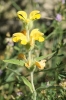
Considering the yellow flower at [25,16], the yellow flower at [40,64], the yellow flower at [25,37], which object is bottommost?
the yellow flower at [40,64]

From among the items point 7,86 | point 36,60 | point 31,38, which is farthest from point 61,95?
point 7,86

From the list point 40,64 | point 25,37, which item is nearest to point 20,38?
point 25,37

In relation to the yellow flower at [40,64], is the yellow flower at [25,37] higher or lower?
higher

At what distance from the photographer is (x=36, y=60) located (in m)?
1.67

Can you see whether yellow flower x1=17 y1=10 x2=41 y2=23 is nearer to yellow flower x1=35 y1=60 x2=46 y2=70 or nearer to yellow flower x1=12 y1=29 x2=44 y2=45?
yellow flower x1=12 y1=29 x2=44 y2=45

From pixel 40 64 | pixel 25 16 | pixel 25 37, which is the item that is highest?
pixel 25 16

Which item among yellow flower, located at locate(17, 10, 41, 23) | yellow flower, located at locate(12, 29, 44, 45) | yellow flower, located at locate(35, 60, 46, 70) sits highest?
yellow flower, located at locate(17, 10, 41, 23)

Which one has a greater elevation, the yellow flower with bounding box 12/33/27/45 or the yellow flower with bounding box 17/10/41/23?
the yellow flower with bounding box 17/10/41/23

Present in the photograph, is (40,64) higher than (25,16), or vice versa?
(25,16)

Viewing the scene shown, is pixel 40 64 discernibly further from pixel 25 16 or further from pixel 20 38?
pixel 25 16

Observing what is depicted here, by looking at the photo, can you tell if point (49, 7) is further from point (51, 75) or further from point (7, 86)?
point (51, 75)

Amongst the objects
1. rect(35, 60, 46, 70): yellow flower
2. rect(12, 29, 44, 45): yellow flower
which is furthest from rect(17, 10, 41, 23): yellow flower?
rect(35, 60, 46, 70): yellow flower

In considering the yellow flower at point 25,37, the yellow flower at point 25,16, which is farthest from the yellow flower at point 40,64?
the yellow flower at point 25,16

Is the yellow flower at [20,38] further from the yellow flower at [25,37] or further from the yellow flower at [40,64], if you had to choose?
the yellow flower at [40,64]
